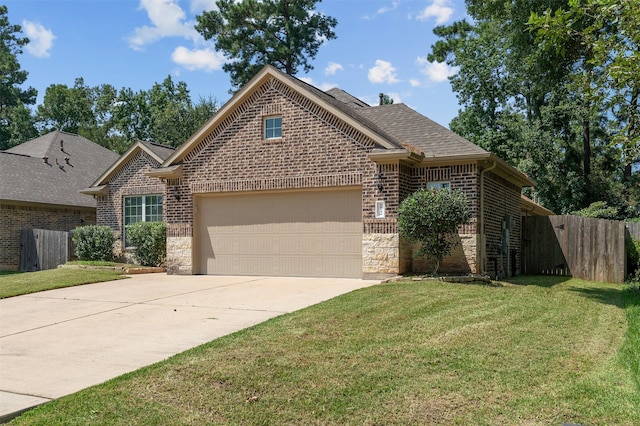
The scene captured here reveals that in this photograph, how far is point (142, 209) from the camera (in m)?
21.3

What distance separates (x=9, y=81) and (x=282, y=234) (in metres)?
53.2

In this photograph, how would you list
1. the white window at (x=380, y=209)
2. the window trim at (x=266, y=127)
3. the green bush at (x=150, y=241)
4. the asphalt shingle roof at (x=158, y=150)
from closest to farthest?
the white window at (x=380, y=209), the window trim at (x=266, y=127), the green bush at (x=150, y=241), the asphalt shingle roof at (x=158, y=150)

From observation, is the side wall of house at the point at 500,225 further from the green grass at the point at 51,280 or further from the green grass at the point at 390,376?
the green grass at the point at 51,280

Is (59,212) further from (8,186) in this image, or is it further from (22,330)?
(22,330)

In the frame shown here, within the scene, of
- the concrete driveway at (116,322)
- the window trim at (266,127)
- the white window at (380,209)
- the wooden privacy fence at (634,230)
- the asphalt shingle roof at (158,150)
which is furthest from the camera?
the asphalt shingle roof at (158,150)

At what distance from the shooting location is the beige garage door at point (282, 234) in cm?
1462

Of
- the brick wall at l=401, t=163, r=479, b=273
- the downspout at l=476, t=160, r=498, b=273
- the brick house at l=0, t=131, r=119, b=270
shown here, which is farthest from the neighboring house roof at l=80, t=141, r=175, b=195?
the downspout at l=476, t=160, r=498, b=273

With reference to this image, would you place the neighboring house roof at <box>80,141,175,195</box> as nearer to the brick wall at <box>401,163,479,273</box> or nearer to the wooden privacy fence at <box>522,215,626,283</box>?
the brick wall at <box>401,163,479,273</box>

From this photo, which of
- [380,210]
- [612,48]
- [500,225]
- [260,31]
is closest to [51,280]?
[380,210]

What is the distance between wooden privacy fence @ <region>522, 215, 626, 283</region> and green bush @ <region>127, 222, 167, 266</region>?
487 inches

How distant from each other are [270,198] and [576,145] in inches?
913

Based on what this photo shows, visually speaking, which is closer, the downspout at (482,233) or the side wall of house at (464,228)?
the side wall of house at (464,228)

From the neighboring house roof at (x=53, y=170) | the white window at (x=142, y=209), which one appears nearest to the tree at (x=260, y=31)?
the neighboring house roof at (x=53, y=170)

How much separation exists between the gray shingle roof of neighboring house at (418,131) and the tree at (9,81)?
43791 mm
